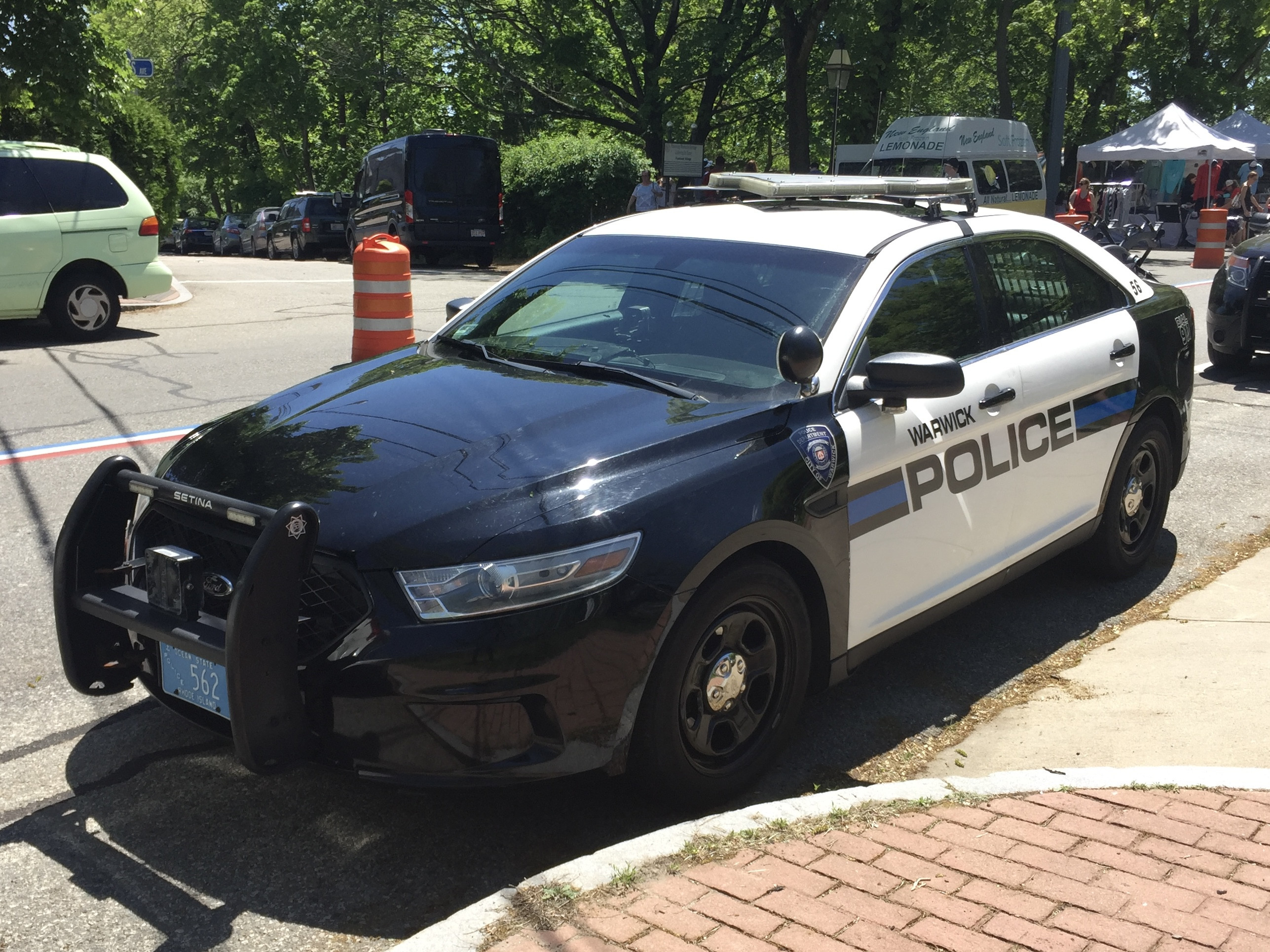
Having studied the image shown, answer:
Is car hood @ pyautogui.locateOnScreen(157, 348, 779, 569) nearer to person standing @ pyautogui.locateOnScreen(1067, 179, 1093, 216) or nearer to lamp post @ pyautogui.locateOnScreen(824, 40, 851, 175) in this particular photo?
lamp post @ pyautogui.locateOnScreen(824, 40, 851, 175)

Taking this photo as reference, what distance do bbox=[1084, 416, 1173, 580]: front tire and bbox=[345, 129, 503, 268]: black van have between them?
19383mm

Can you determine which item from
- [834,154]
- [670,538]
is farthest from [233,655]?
[834,154]

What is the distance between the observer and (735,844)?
10.6ft

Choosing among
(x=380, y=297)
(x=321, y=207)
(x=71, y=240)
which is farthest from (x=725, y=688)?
(x=321, y=207)

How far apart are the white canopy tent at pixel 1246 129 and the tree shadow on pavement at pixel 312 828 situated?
33.6 meters

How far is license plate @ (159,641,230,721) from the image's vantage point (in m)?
3.23


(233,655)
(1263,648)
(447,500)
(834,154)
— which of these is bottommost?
(1263,648)

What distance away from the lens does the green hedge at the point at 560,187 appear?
28188 millimetres

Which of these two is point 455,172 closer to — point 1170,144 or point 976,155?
point 976,155

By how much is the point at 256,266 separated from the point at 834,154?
1161cm

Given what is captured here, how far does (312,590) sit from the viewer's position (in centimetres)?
325

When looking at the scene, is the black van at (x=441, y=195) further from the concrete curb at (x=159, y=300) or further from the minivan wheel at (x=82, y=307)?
the minivan wheel at (x=82, y=307)

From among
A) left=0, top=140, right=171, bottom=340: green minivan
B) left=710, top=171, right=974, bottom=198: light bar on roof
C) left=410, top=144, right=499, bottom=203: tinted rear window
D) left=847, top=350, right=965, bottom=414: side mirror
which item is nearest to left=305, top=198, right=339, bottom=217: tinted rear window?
left=410, top=144, right=499, bottom=203: tinted rear window

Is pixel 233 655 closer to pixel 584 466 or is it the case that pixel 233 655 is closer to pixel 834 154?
pixel 584 466
